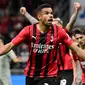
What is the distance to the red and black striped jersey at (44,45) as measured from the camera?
8.32 meters

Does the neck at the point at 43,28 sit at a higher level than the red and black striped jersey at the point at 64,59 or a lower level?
higher

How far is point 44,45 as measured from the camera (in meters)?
8.38

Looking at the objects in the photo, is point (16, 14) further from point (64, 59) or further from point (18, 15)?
point (64, 59)

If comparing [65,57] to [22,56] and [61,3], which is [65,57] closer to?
[22,56]

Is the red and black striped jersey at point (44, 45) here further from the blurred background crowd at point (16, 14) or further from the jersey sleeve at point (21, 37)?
the blurred background crowd at point (16, 14)

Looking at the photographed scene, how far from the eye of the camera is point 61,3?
20297mm

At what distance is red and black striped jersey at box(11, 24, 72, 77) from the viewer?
8.32 m

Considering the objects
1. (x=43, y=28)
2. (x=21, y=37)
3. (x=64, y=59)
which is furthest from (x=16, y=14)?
(x=21, y=37)

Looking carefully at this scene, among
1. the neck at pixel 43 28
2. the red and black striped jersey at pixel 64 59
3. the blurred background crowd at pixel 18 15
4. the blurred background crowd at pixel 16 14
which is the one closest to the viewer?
the neck at pixel 43 28

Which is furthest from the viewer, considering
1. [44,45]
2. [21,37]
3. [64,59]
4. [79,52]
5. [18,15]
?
[18,15]

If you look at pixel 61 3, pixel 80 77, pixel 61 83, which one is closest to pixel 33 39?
pixel 61 83

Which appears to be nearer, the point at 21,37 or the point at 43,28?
the point at 21,37

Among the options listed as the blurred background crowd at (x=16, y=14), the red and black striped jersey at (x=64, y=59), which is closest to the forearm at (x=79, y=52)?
the red and black striped jersey at (x=64, y=59)

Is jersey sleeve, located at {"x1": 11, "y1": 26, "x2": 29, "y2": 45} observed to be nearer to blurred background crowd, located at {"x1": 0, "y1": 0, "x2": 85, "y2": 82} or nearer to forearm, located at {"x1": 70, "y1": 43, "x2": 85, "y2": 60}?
forearm, located at {"x1": 70, "y1": 43, "x2": 85, "y2": 60}
